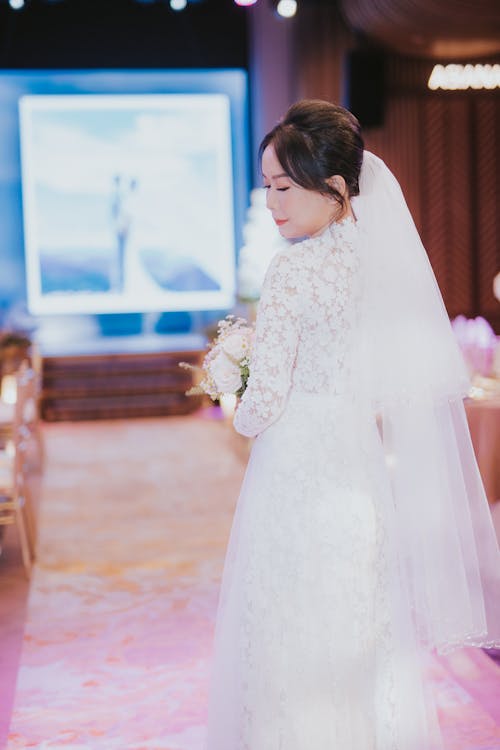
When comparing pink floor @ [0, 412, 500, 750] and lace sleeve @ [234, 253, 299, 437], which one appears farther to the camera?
pink floor @ [0, 412, 500, 750]

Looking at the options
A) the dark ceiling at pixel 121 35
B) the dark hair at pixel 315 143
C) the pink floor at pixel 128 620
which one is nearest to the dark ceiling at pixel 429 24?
the dark ceiling at pixel 121 35

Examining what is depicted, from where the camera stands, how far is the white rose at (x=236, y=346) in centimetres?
204

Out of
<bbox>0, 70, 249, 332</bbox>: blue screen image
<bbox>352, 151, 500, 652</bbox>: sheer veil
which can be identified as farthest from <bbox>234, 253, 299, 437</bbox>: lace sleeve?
<bbox>0, 70, 249, 332</bbox>: blue screen image

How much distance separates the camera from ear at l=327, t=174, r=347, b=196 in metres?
1.91

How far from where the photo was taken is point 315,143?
6.15 ft

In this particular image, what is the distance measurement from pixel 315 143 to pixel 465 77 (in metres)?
8.42

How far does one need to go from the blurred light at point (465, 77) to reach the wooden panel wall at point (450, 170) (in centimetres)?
11

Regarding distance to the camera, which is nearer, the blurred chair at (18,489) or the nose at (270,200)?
the nose at (270,200)

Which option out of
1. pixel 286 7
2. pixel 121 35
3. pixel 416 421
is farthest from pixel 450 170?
pixel 416 421

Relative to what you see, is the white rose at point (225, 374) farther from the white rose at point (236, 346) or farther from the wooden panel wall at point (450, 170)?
the wooden panel wall at point (450, 170)

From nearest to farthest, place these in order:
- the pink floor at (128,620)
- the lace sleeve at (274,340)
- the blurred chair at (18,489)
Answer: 1. the lace sleeve at (274,340)
2. the pink floor at (128,620)
3. the blurred chair at (18,489)

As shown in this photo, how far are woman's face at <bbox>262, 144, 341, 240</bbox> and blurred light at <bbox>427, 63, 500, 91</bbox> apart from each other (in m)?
8.33

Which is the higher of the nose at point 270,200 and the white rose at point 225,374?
the nose at point 270,200

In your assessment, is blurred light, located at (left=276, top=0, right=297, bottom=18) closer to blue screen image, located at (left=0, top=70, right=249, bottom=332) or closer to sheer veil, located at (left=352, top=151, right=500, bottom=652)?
blue screen image, located at (left=0, top=70, right=249, bottom=332)
